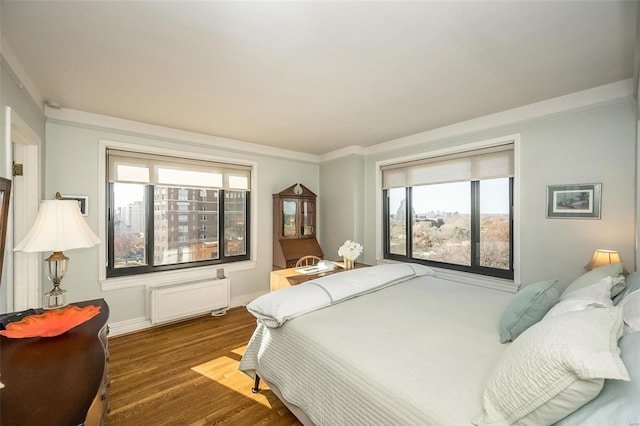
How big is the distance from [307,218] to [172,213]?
1.93 metres

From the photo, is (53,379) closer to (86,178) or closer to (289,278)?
(289,278)

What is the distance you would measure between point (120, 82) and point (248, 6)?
1.46m

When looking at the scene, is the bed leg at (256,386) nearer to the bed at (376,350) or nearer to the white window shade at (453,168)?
the bed at (376,350)

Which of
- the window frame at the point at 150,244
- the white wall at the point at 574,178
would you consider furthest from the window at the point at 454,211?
the window frame at the point at 150,244

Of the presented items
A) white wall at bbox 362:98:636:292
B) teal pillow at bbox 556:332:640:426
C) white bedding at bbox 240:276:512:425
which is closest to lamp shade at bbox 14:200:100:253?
white bedding at bbox 240:276:512:425

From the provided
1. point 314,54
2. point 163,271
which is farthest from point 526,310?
point 163,271

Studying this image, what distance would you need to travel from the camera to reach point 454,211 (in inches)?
136

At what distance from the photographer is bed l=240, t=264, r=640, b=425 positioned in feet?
3.47

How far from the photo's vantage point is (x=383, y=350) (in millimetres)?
1333

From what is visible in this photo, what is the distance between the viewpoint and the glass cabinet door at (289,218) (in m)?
4.22

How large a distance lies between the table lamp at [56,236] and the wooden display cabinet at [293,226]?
2.64m

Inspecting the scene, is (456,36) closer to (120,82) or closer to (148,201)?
(120,82)

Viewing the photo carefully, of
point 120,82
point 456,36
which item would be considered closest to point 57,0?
point 120,82

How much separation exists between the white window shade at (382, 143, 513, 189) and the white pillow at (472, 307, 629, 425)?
2.41 metres
